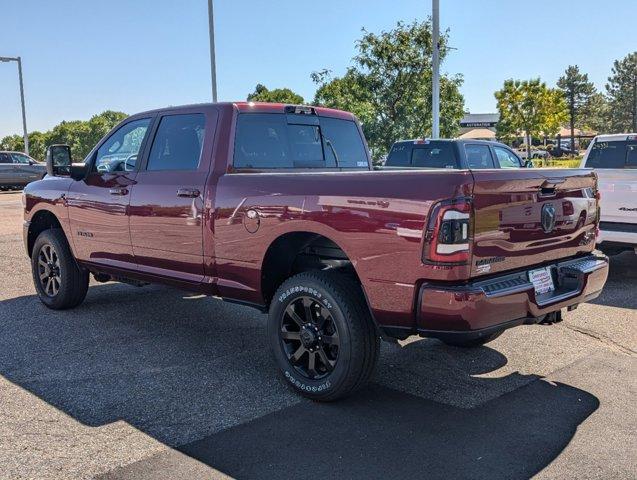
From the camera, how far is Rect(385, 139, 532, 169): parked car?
36.8ft

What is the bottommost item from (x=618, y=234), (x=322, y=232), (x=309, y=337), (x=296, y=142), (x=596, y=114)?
(x=309, y=337)

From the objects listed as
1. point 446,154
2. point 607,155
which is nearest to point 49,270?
point 446,154

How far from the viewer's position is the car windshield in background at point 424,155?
37.0 ft

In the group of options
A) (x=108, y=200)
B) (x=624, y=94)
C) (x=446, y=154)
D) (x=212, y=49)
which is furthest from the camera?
(x=624, y=94)

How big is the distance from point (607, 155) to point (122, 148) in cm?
663

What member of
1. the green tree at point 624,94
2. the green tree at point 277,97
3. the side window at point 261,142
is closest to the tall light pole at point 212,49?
the side window at point 261,142

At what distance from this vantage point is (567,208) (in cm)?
415

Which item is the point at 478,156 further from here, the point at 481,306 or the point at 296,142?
the point at 481,306

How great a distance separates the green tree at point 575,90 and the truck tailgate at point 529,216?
3597 inches

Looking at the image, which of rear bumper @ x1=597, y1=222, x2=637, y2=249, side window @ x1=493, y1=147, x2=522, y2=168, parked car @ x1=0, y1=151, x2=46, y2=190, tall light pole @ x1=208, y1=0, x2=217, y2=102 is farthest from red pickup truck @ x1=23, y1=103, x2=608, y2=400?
parked car @ x1=0, y1=151, x2=46, y2=190

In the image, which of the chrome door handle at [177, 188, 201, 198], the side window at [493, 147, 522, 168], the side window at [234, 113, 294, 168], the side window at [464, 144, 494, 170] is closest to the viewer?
the chrome door handle at [177, 188, 201, 198]

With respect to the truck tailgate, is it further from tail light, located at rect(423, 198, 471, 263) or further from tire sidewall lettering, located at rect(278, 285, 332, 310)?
tire sidewall lettering, located at rect(278, 285, 332, 310)

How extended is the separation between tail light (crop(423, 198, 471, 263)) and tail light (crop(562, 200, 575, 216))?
1.08 m

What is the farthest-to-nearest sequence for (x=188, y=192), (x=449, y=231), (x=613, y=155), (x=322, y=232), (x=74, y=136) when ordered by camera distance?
(x=74, y=136) → (x=613, y=155) → (x=188, y=192) → (x=322, y=232) → (x=449, y=231)
